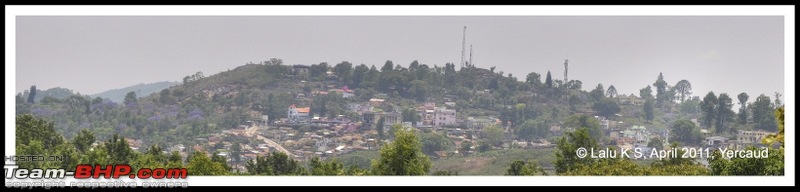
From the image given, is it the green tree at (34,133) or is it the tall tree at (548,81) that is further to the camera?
the tall tree at (548,81)

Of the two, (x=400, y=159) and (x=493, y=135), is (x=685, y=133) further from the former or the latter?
(x=400, y=159)

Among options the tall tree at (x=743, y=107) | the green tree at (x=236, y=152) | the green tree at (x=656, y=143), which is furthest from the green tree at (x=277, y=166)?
the tall tree at (x=743, y=107)

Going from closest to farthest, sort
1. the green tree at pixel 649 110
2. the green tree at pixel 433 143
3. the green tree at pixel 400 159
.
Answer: the green tree at pixel 400 159, the green tree at pixel 433 143, the green tree at pixel 649 110

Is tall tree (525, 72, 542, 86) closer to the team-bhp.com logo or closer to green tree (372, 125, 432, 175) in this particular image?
green tree (372, 125, 432, 175)

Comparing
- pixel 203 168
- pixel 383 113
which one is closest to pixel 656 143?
pixel 383 113

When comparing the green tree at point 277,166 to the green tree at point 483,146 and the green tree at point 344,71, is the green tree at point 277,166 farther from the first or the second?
the green tree at point 344,71

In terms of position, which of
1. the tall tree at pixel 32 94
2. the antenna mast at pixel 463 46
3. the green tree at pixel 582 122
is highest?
the antenna mast at pixel 463 46

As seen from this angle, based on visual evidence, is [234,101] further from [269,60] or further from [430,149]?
[430,149]
